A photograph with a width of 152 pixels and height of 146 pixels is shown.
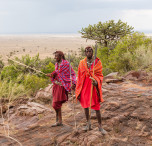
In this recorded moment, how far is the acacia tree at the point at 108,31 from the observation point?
19.6 meters

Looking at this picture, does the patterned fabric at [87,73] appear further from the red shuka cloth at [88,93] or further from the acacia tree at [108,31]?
the acacia tree at [108,31]

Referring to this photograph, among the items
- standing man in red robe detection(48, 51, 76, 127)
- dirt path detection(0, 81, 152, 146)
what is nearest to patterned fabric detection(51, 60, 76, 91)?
standing man in red robe detection(48, 51, 76, 127)

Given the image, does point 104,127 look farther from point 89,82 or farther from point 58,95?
point 58,95

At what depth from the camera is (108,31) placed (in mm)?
19625

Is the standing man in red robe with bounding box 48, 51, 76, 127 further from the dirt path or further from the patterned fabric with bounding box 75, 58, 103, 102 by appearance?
the dirt path

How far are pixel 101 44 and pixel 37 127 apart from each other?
17.8 m

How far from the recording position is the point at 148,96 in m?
6.25

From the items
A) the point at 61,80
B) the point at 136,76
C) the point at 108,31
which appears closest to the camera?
the point at 61,80

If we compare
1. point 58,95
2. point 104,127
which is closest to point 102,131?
point 104,127

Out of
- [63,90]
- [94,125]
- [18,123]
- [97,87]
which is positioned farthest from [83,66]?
[18,123]

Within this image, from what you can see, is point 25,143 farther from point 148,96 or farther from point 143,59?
point 143,59

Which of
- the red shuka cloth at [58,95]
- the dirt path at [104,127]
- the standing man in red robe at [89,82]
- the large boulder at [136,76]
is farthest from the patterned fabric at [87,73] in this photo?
the large boulder at [136,76]

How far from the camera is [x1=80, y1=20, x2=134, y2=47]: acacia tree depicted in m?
19.6

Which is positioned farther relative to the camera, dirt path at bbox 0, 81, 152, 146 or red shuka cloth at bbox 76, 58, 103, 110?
red shuka cloth at bbox 76, 58, 103, 110
